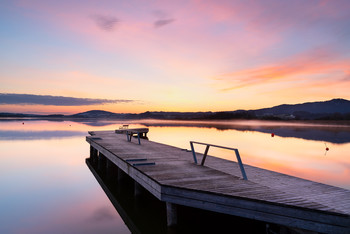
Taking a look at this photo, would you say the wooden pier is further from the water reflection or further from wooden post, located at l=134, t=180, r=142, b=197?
the water reflection

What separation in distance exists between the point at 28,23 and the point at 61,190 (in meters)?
16.7

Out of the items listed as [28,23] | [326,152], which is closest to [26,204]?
[28,23]

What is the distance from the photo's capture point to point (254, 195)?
5.98 meters

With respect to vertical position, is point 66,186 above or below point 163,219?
below

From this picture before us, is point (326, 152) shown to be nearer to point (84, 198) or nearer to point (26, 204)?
point (84, 198)

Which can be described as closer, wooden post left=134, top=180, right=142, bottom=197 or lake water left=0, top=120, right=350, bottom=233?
lake water left=0, top=120, right=350, bottom=233

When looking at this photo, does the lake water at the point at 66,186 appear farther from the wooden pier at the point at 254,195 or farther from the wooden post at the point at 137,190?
the wooden pier at the point at 254,195

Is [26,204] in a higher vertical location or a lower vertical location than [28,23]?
lower

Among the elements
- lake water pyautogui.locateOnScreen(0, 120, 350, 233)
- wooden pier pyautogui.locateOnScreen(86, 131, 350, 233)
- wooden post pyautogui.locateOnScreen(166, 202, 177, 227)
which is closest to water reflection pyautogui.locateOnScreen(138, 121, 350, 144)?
Answer: lake water pyautogui.locateOnScreen(0, 120, 350, 233)

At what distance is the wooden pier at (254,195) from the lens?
5.14m

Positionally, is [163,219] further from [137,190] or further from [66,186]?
[66,186]

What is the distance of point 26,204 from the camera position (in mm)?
10836

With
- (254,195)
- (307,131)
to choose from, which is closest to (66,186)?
(254,195)

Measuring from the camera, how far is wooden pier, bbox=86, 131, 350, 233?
5137 millimetres
